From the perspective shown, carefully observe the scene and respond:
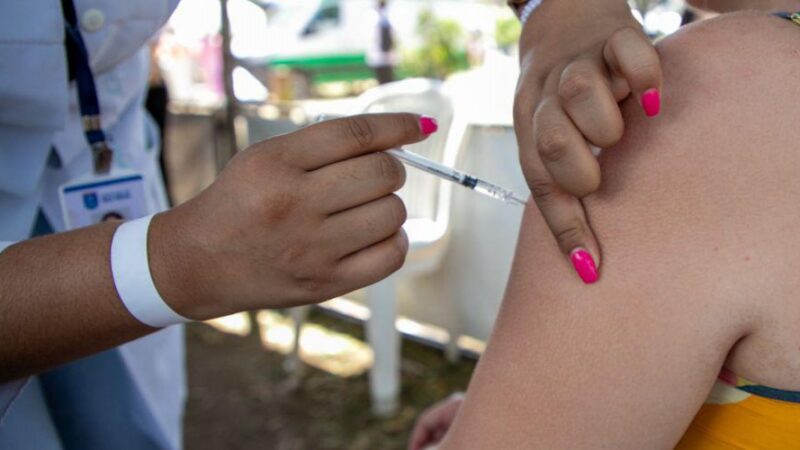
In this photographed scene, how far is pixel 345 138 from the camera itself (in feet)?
1.89

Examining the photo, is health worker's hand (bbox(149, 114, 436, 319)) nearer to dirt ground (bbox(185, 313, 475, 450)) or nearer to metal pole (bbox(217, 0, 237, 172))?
dirt ground (bbox(185, 313, 475, 450))

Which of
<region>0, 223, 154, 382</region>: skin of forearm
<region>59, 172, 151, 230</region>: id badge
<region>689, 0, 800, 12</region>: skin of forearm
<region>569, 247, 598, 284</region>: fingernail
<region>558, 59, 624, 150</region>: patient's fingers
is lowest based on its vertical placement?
<region>59, 172, 151, 230</region>: id badge

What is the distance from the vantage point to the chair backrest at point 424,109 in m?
2.61

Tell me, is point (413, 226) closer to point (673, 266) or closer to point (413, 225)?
point (413, 225)

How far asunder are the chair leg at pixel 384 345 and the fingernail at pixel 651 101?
194 cm

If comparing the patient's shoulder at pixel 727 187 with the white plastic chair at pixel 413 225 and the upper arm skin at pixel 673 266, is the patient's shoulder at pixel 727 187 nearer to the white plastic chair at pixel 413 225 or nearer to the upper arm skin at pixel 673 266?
the upper arm skin at pixel 673 266

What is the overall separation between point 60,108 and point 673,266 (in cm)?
79

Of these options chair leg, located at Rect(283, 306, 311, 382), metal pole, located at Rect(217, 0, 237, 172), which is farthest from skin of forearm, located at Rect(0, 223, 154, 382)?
metal pole, located at Rect(217, 0, 237, 172)

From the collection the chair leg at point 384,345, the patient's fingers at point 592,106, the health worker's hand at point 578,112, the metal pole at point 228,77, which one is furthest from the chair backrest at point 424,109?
the patient's fingers at point 592,106

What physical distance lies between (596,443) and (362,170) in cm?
30

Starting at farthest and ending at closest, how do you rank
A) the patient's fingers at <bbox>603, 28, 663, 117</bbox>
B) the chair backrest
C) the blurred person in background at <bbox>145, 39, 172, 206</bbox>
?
1. the blurred person in background at <bbox>145, 39, 172, 206</bbox>
2. the chair backrest
3. the patient's fingers at <bbox>603, 28, 663, 117</bbox>

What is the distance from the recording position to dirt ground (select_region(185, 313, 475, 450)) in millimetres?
2496

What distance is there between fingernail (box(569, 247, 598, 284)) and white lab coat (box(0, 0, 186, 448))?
60 cm

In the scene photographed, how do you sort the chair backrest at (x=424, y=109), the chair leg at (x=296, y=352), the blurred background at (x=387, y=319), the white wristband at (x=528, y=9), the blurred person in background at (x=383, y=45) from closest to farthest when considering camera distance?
1. the white wristband at (x=528, y=9)
2. the blurred background at (x=387, y=319)
3. the chair backrest at (x=424, y=109)
4. the chair leg at (x=296, y=352)
5. the blurred person in background at (x=383, y=45)
